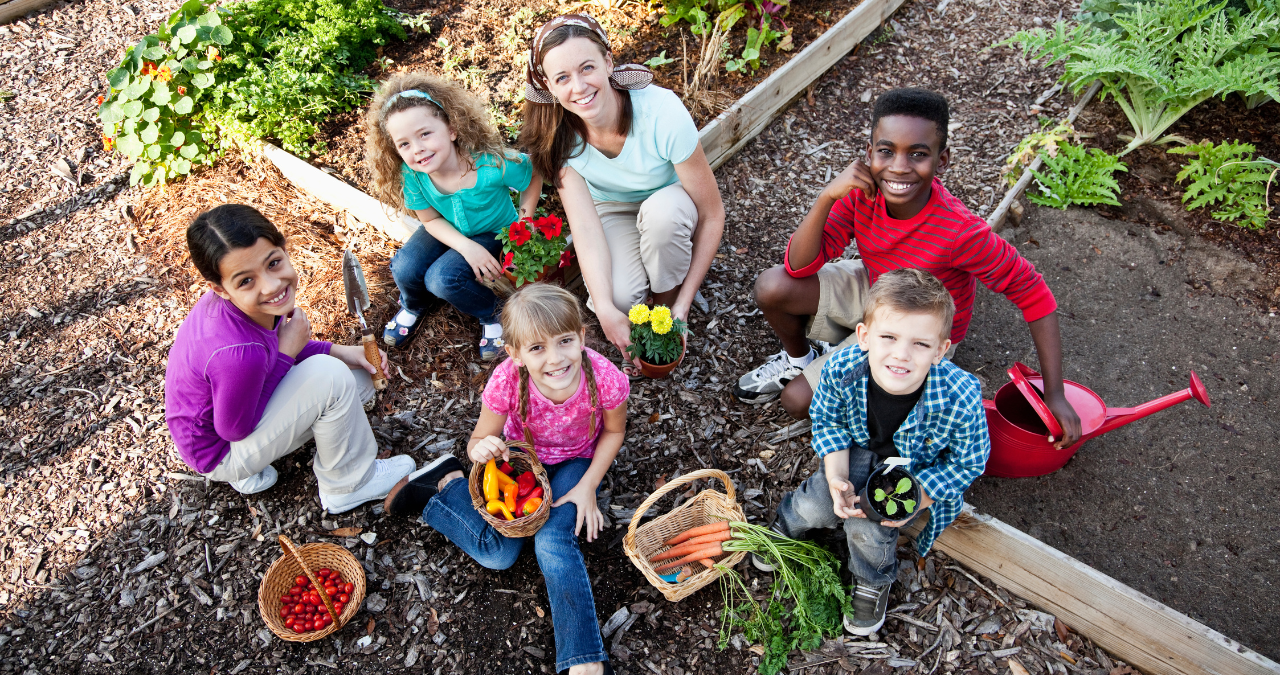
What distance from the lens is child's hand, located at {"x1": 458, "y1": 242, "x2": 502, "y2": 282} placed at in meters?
3.25

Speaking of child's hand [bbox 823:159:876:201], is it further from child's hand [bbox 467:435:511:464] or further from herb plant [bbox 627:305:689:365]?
child's hand [bbox 467:435:511:464]

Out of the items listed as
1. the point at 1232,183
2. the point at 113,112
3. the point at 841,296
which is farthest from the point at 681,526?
the point at 113,112

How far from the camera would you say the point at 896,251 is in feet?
8.78

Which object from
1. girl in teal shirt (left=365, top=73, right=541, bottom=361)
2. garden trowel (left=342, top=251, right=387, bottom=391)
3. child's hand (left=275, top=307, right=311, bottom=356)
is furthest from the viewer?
garden trowel (left=342, top=251, right=387, bottom=391)

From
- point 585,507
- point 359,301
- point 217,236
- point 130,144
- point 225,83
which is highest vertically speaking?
point 217,236

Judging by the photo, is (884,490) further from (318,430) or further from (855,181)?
(318,430)

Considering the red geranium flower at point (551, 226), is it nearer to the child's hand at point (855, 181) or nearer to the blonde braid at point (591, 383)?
the blonde braid at point (591, 383)

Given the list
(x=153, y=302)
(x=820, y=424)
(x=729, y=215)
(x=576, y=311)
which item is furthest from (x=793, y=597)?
(x=153, y=302)

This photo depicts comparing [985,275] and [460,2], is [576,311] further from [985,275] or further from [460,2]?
[460,2]

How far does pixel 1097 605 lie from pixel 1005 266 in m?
1.18

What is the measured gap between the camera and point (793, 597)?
2.61 m

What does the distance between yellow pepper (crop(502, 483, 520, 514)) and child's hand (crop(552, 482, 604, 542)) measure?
18 centimetres

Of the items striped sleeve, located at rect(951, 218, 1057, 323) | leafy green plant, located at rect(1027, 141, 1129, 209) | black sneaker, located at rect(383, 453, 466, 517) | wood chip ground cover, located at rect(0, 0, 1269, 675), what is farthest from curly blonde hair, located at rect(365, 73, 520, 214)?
leafy green plant, located at rect(1027, 141, 1129, 209)

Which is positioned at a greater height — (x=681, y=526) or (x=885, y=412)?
(x=885, y=412)
